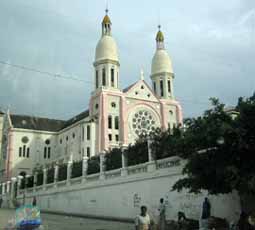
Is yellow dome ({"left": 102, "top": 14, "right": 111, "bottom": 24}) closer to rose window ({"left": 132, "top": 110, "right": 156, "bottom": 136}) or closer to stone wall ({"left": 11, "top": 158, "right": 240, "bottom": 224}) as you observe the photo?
rose window ({"left": 132, "top": 110, "right": 156, "bottom": 136})

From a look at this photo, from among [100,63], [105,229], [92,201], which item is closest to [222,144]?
[105,229]

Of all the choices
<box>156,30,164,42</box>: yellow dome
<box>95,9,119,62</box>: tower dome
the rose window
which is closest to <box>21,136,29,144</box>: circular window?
<box>95,9,119,62</box>: tower dome

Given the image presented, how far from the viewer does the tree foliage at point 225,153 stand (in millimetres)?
12352

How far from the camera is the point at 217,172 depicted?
1259cm

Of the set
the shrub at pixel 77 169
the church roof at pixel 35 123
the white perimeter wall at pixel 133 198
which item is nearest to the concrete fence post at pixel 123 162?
the white perimeter wall at pixel 133 198

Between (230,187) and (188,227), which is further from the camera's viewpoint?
(188,227)

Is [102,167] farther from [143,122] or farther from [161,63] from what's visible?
[161,63]

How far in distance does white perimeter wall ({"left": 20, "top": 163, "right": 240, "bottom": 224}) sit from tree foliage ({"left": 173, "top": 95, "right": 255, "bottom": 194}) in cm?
269

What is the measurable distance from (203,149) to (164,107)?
42657 mm

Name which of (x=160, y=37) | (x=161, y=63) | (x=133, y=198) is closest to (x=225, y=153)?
(x=133, y=198)

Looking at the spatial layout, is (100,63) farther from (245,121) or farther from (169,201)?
(245,121)

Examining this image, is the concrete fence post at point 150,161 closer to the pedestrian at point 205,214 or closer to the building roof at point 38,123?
the pedestrian at point 205,214

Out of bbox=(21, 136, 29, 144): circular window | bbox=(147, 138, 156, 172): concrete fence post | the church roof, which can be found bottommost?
bbox=(147, 138, 156, 172): concrete fence post

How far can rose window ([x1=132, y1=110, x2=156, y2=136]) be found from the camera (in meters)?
53.4
